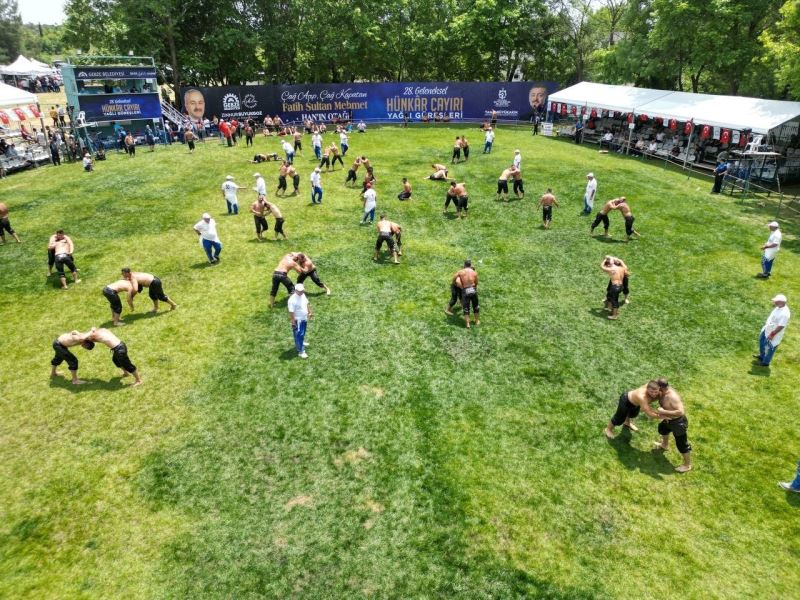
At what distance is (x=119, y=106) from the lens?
3116 centimetres

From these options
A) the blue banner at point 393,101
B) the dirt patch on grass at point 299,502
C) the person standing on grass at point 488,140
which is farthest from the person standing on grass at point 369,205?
the blue banner at point 393,101

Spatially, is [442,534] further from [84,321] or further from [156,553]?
[84,321]

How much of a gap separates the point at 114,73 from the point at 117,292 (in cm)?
2375

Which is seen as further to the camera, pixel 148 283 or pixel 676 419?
pixel 148 283

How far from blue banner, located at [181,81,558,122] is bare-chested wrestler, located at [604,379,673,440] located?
121 feet

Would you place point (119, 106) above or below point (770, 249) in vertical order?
above

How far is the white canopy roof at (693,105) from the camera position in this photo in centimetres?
2438

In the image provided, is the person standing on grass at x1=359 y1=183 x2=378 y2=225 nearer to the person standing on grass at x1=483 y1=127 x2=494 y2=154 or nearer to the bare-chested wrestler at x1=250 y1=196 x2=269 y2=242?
the bare-chested wrestler at x1=250 y1=196 x2=269 y2=242

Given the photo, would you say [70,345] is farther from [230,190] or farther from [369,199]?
[369,199]

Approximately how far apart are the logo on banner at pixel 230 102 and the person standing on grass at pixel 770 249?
35.2 metres

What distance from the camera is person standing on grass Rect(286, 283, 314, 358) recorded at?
11266 mm

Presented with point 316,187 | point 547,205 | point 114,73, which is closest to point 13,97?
point 114,73

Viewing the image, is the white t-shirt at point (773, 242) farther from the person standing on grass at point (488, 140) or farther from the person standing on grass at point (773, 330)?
the person standing on grass at point (488, 140)

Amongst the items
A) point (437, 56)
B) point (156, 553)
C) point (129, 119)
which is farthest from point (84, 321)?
point (437, 56)
